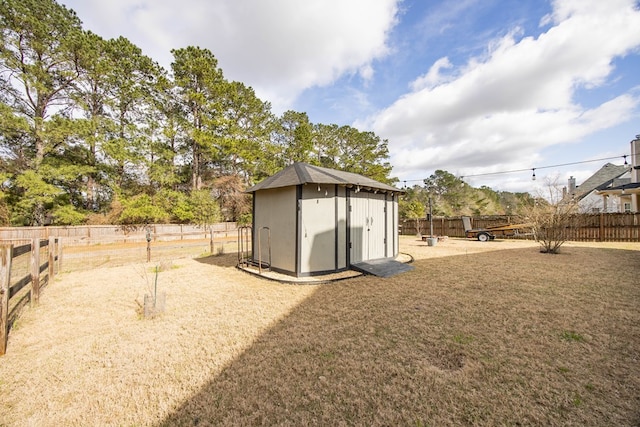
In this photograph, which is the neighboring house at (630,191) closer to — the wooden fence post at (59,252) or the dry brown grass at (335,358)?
the dry brown grass at (335,358)

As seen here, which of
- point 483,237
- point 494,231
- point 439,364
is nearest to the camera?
point 439,364

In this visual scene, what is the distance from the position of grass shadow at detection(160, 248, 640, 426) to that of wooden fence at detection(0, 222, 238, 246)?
11.0m

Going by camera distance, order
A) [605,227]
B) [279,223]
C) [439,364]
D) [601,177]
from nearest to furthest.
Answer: [439,364] → [279,223] → [605,227] → [601,177]

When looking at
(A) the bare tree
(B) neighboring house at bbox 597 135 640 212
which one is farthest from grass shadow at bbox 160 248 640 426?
(B) neighboring house at bbox 597 135 640 212

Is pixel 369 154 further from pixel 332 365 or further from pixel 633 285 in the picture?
pixel 332 365

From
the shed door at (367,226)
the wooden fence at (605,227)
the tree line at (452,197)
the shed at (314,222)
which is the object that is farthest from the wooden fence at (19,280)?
the tree line at (452,197)

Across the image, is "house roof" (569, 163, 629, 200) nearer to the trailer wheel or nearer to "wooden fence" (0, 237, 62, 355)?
the trailer wheel

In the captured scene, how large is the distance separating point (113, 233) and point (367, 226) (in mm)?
15973

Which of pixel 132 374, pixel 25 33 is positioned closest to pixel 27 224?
pixel 25 33

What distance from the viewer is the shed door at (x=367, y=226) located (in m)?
7.08

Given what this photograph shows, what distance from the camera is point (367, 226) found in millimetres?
7520

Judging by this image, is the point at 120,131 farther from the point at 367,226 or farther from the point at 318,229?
the point at 367,226

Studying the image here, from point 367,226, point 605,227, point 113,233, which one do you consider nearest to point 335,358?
point 367,226

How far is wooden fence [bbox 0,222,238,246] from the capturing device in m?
12.8
